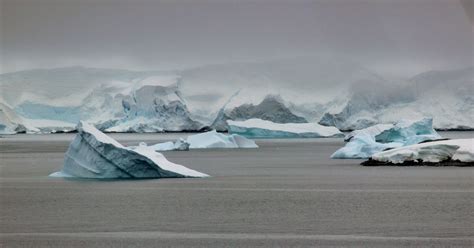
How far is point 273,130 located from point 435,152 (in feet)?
140

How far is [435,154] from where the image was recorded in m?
26.7

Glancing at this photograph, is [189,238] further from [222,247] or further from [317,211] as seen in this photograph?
[317,211]

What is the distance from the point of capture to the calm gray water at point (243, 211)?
11086 mm

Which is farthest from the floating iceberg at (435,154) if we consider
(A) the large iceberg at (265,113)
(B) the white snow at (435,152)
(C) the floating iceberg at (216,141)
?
(A) the large iceberg at (265,113)

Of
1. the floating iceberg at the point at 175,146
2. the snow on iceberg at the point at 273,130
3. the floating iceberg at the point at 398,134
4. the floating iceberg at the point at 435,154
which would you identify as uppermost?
the floating iceberg at the point at 435,154

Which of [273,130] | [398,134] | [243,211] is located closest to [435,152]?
[243,211]

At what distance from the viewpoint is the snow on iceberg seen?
2623 inches

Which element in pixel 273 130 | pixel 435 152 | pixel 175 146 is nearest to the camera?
pixel 435 152

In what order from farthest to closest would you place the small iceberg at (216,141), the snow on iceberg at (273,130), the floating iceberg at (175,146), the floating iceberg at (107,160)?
1. the snow on iceberg at (273,130)
2. the small iceberg at (216,141)
3. the floating iceberg at (175,146)
4. the floating iceberg at (107,160)

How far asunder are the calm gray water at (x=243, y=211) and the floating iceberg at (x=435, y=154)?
2.05m

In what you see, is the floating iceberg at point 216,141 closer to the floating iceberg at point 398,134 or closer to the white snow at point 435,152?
the floating iceberg at point 398,134

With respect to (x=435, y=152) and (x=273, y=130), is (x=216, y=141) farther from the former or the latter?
(x=435, y=152)

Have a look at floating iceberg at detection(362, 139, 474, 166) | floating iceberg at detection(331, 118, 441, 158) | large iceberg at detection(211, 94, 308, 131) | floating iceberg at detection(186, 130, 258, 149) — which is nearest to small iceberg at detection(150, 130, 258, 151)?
floating iceberg at detection(186, 130, 258, 149)

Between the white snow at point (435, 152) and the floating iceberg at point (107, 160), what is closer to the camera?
the floating iceberg at point (107, 160)
